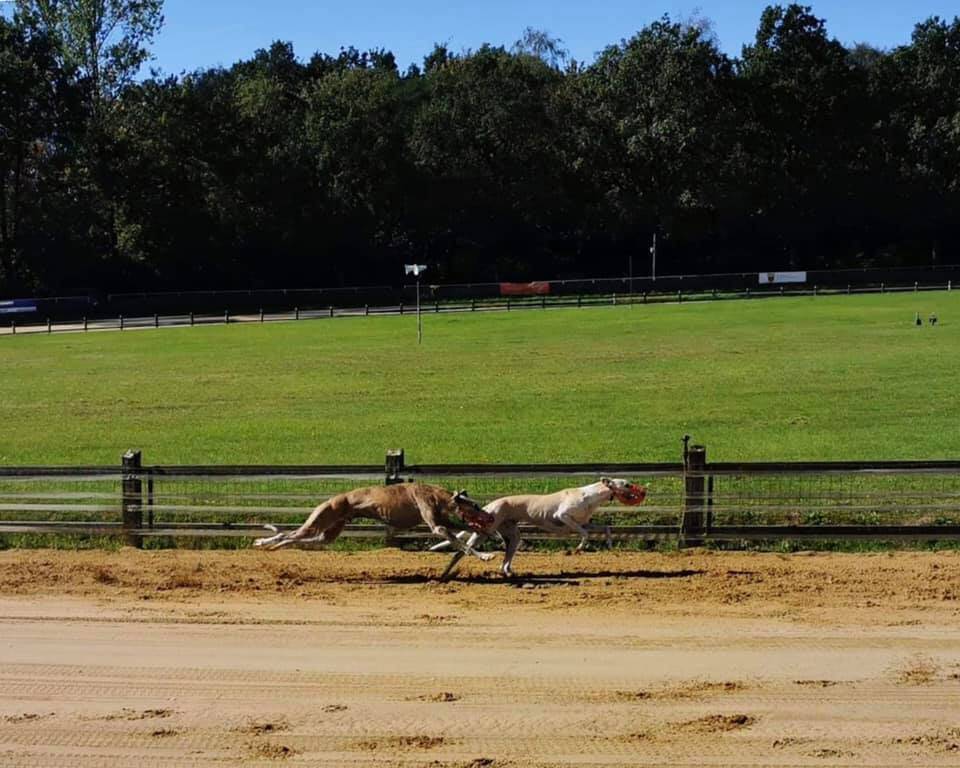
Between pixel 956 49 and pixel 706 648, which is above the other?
pixel 956 49

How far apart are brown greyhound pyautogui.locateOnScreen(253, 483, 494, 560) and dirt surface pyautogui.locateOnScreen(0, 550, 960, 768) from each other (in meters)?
0.53

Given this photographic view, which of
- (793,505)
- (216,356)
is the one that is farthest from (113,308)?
(793,505)

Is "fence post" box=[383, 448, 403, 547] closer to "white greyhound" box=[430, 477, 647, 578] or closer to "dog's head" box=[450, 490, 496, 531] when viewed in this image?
"white greyhound" box=[430, 477, 647, 578]

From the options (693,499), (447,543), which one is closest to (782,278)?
(693,499)

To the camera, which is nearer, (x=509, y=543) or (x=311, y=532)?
(x=311, y=532)

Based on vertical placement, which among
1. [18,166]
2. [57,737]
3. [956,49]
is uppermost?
[956,49]

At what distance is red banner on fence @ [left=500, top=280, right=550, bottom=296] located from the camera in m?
81.4

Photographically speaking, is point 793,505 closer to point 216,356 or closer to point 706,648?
point 706,648

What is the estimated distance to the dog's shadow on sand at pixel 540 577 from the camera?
1216 centimetres

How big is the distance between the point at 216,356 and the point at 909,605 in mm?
35415

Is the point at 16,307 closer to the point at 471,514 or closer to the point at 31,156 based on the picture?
the point at 31,156

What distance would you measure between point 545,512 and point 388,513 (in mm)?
1743

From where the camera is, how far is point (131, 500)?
14.4 meters

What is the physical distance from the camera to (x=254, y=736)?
7770 millimetres
